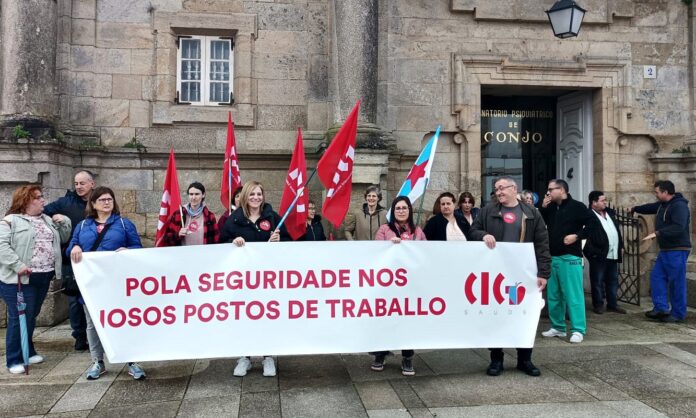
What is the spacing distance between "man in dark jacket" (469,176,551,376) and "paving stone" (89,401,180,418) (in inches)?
112

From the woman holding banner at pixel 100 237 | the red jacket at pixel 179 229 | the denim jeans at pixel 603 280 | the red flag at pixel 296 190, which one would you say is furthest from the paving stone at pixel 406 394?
the denim jeans at pixel 603 280

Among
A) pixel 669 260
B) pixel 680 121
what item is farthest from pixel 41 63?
pixel 680 121

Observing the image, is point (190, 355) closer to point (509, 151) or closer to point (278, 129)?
point (278, 129)

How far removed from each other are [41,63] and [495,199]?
22.5 ft

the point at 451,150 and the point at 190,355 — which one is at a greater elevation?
the point at 451,150

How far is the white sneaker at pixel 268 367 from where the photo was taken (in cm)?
510

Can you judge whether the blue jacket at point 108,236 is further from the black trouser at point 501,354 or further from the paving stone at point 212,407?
the black trouser at point 501,354

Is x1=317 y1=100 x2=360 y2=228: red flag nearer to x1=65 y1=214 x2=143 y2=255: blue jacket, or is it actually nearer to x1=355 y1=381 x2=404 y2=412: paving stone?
x1=355 y1=381 x2=404 y2=412: paving stone

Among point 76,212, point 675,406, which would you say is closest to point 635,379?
point 675,406

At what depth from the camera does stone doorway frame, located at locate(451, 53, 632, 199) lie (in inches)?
377

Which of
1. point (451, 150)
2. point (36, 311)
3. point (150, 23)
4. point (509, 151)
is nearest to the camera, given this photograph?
point (36, 311)

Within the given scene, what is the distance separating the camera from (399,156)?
9258 mm

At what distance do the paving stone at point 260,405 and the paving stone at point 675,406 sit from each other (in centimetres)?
299

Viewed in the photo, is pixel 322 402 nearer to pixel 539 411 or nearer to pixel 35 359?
pixel 539 411
